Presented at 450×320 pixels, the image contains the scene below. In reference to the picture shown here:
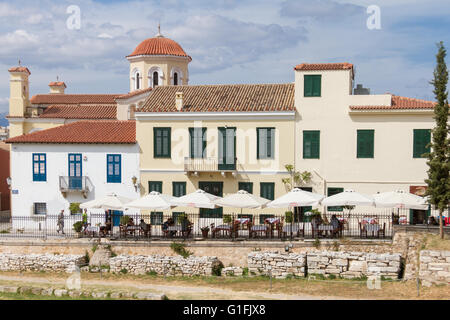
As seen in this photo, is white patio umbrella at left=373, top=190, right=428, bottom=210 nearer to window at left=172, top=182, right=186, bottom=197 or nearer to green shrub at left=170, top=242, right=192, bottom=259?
green shrub at left=170, top=242, right=192, bottom=259

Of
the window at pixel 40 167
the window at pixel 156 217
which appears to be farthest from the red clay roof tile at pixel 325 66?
the window at pixel 40 167

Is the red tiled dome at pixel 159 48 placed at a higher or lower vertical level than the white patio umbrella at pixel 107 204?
higher

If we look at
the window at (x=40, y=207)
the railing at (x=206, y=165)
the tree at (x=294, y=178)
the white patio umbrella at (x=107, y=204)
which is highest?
the railing at (x=206, y=165)

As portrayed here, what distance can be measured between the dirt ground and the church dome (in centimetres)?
2943

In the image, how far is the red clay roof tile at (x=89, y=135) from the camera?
1534 inches

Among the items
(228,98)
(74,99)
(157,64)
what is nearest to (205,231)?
(228,98)

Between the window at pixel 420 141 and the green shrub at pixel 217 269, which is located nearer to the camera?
the green shrub at pixel 217 269

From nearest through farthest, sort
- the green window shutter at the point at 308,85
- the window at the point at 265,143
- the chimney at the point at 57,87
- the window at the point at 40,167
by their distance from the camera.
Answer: the green window shutter at the point at 308,85, the window at the point at 265,143, the window at the point at 40,167, the chimney at the point at 57,87

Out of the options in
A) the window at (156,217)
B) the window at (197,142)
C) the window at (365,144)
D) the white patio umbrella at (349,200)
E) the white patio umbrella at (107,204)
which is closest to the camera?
the white patio umbrella at (349,200)

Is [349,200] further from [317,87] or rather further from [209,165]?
[209,165]

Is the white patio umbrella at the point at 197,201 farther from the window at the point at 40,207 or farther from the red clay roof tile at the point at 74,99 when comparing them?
the red clay roof tile at the point at 74,99

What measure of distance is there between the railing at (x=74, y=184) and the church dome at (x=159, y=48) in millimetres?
19422
